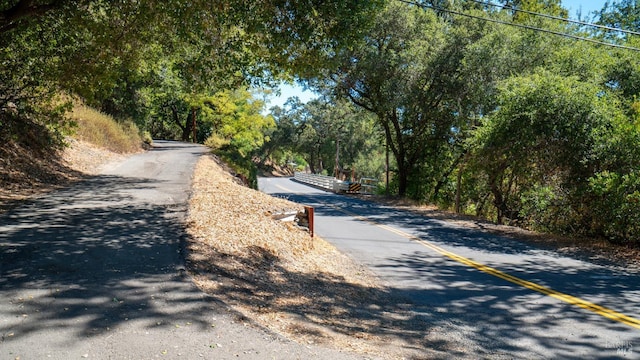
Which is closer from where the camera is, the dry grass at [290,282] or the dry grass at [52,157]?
the dry grass at [290,282]

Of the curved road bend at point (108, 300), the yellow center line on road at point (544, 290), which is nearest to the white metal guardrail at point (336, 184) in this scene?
the yellow center line on road at point (544, 290)

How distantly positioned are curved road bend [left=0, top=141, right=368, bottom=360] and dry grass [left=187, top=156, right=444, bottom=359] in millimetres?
427

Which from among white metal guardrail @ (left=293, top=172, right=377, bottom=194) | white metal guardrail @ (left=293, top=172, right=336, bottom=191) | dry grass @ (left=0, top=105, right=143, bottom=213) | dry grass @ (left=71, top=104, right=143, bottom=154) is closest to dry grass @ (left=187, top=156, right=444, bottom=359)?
dry grass @ (left=0, top=105, right=143, bottom=213)

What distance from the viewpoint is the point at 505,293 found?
823cm

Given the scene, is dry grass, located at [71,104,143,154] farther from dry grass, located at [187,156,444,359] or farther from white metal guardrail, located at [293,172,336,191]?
white metal guardrail, located at [293,172,336,191]

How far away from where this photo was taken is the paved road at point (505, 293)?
5.94 metres

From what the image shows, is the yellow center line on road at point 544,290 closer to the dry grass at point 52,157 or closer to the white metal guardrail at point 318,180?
the dry grass at point 52,157

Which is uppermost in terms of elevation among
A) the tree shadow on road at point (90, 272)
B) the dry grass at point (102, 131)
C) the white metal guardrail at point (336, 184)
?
the dry grass at point (102, 131)

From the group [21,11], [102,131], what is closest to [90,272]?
[21,11]

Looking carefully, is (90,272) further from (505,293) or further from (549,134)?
(549,134)

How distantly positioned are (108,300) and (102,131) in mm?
22041

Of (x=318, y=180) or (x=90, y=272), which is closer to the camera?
(x=90, y=272)

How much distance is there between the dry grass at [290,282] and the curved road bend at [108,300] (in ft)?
1.40

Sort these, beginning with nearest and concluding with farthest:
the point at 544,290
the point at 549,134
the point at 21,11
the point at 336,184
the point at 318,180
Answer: the point at 544,290 → the point at 21,11 → the point at 549,134 → the point at 336,184 → the point at 318,180
